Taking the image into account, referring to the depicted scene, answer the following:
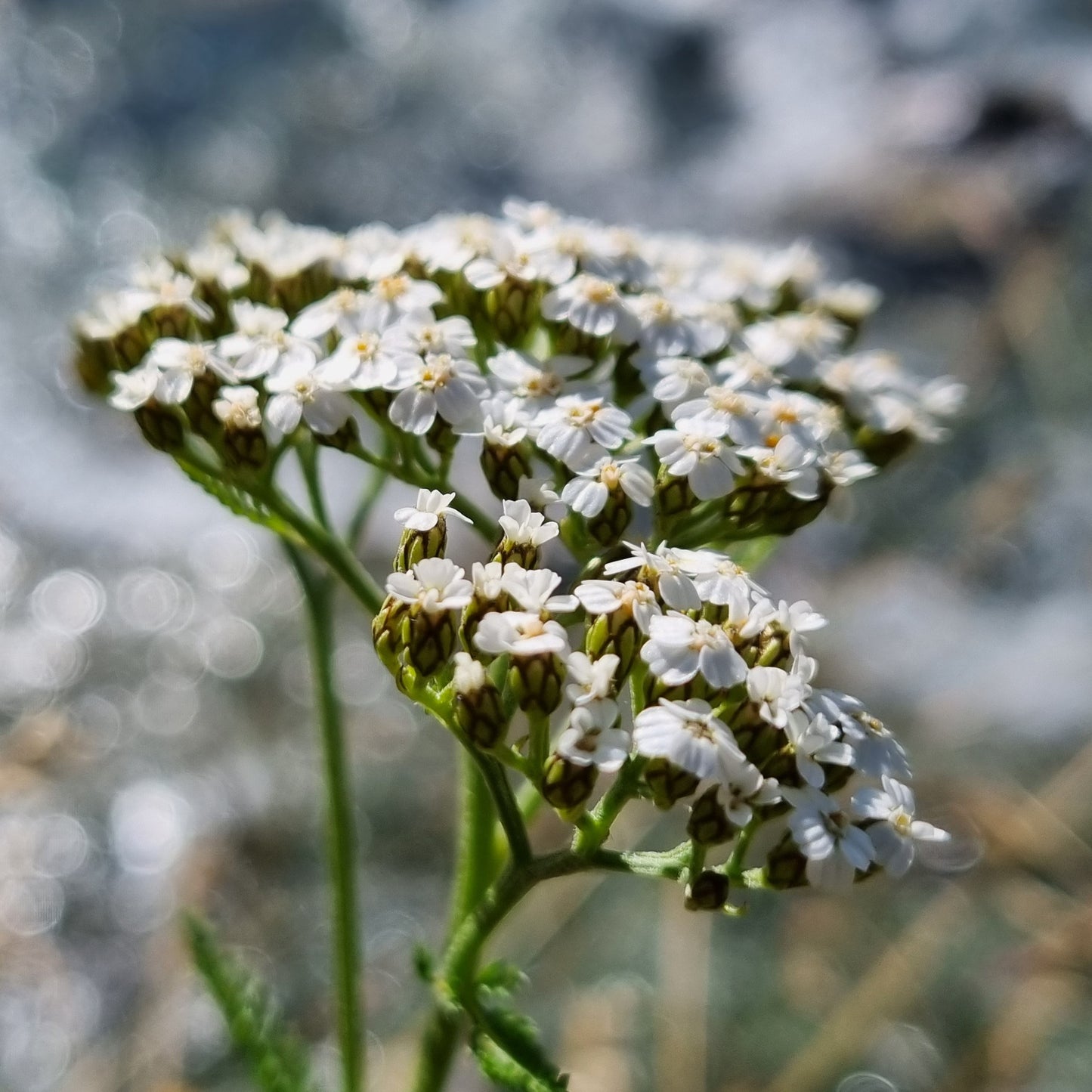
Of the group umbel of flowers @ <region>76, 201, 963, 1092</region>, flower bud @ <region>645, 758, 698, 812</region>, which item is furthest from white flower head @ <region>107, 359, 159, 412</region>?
flower bud @ <region>645, 758, 698, 812</region>

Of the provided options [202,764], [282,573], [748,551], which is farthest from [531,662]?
[282,573]

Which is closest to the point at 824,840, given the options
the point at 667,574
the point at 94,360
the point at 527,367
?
the point at 667,574

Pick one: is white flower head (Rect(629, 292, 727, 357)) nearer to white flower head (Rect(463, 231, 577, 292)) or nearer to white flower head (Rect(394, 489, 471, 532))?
white flower head (Rect(463, 231, 577, 292))

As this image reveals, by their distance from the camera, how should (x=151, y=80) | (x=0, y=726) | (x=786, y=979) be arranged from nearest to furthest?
1. (x=786, y=979)
2. (x=0, y=726)
3. (x=151, y=80)

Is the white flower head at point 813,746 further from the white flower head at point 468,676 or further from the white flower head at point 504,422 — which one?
the white flower head at point 504,422

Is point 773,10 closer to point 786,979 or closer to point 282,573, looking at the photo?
point 282,573

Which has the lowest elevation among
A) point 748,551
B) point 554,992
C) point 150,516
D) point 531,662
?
point 150,516

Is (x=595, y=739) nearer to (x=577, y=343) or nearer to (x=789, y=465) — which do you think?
(x=789, y=465)

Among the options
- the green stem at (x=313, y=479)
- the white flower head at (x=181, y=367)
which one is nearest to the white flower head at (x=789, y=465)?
the green stem at (x=313, y=479)
